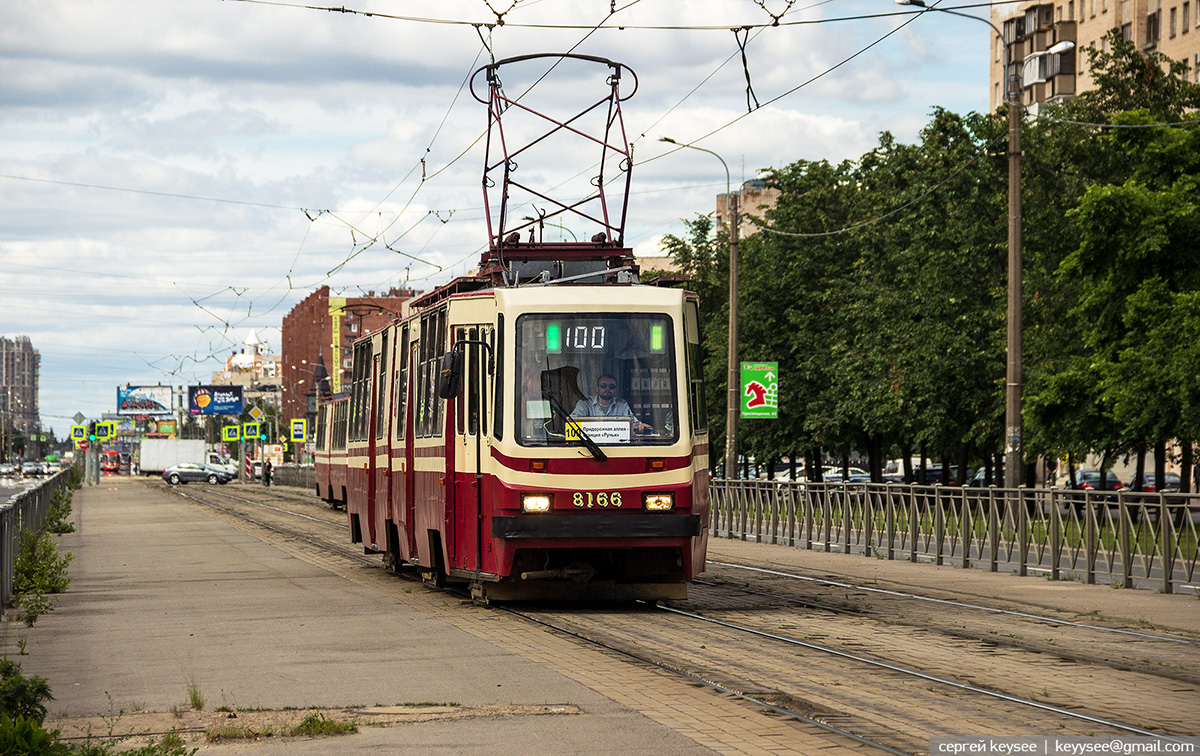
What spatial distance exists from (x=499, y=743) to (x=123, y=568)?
16.6 m

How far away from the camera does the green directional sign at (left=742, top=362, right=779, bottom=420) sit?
35.6m

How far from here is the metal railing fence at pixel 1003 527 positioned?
61.5 ft

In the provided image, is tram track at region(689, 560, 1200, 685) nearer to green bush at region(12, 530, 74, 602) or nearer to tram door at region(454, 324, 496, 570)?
tram door at region(454, 324, 496, 570)

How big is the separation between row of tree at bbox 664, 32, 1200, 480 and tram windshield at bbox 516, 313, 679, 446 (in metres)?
16.1

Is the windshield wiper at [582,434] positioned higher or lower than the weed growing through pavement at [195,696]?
higher

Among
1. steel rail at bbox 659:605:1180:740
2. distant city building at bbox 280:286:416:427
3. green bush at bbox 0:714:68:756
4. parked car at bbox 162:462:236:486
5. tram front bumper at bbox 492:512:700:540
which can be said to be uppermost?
distant city building at bbox 280:286:416:427

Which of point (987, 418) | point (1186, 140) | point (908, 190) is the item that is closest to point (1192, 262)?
point (1186, 140)

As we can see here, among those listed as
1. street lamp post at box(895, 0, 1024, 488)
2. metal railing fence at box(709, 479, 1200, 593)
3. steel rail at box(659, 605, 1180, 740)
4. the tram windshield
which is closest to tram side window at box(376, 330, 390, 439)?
the tram windshield

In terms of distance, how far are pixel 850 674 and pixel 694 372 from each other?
5.53m

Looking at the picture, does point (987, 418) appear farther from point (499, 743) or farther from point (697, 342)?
point (499, 743)

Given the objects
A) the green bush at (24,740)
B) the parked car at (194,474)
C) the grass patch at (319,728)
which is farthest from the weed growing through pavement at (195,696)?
the parked car at (194,474)

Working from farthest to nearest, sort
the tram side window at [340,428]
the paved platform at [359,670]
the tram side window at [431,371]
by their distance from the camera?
the tram side window at [340,428], the tram side window at [431,371], the paved platform at [359,670]

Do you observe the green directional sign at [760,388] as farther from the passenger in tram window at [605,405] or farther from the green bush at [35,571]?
the passenger in tram window at [605,405]

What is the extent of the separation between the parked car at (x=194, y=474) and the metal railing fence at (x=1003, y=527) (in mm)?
65855
